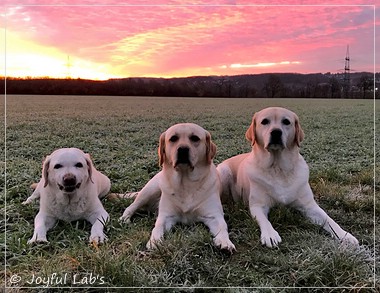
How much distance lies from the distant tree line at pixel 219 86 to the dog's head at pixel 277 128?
27cm

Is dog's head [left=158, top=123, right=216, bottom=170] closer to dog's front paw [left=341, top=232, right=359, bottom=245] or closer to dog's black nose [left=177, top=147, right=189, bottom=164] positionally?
dog's black nose [left=177, top=147, right=189, bottom=164]

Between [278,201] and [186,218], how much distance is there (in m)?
0.80

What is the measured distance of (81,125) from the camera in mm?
3814

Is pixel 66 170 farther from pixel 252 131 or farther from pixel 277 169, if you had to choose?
pixel 277 169

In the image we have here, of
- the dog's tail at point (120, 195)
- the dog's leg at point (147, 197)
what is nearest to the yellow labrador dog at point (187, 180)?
the dog's leg at point (147, 197)

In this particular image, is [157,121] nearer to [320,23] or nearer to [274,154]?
[274,154]

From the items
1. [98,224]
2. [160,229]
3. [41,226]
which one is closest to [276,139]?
[160,229]

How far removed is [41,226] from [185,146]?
1.28 metres

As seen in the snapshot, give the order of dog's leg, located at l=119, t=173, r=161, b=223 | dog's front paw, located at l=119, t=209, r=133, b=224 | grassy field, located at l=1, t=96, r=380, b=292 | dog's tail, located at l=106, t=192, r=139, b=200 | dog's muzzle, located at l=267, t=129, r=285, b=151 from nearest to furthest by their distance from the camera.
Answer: grassy field, located at l=1, t=96, r=380, b=292 → dog's muzzle, located at l=267, t=129, r=285, b=151 → dog's front paw, located at l=119, t=209, r=133, b=224 → dog's leg, located at l=119, t=173, r=161, b=223 → dog's tail, located at l=106, t=192, r=139, b=200

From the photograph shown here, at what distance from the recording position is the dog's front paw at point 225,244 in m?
2.79

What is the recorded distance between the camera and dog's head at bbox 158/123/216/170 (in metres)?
3.17

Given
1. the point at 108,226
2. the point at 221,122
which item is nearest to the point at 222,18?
the point at 221,122

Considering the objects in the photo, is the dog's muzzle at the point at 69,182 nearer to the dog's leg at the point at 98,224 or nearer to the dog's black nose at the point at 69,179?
the dog's black nose at the point at 69,179

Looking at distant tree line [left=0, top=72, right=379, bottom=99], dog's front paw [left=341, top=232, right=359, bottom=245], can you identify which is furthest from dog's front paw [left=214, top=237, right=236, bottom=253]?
distant tree line [left=0, top=72, right=379, bottom=99]
